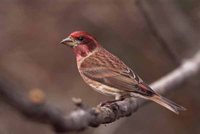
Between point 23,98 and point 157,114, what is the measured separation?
9299 mm

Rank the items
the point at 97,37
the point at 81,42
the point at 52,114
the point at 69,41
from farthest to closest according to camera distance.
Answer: the point at 97,37 < the point at 81,42 < the point at 69,41 < the point at 52,114

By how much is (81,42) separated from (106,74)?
0.39 meters

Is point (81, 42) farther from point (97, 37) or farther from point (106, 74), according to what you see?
point (97, 37)

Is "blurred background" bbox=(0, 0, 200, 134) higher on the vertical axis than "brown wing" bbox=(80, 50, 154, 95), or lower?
higher

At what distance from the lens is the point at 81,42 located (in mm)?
5711

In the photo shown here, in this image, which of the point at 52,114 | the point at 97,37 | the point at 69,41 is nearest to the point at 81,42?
the point at 69,41

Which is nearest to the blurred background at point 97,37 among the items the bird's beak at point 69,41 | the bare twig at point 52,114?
A: the bird's beak at point 69,41

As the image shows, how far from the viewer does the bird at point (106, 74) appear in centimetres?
516

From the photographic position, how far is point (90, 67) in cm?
584

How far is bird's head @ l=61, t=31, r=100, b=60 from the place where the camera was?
5.52 m

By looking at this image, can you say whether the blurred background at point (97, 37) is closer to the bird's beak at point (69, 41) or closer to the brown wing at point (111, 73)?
the brown wing at point (111, 73)

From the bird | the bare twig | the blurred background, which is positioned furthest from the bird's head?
the blurred background

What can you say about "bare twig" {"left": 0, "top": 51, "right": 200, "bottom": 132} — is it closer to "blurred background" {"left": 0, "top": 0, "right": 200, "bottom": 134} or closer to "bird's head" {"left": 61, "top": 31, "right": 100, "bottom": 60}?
"bird's head" {"left": 61, "top": 31, "right": 100, "bottom": 60}

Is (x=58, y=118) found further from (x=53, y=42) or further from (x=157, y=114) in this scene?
(x=157, y=114)
